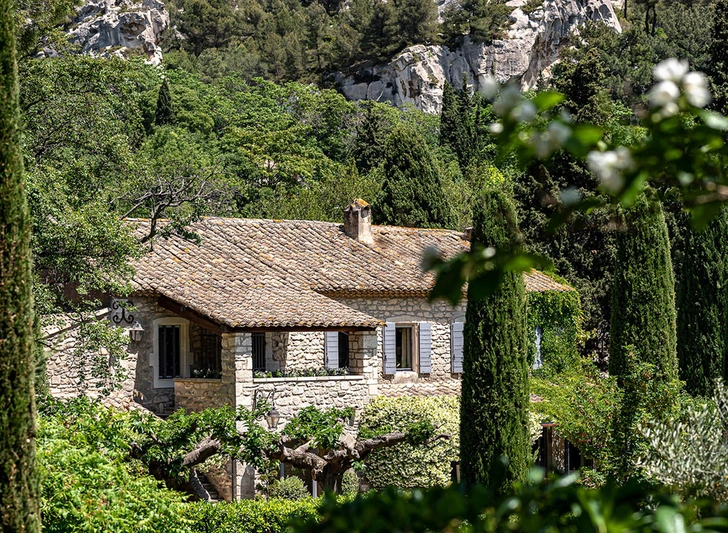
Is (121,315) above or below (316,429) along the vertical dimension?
above

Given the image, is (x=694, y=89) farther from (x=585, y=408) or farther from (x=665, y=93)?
(x=585, y=408)

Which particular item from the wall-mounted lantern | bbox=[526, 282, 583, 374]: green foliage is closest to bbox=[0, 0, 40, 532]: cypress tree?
the wall-mounted lantern

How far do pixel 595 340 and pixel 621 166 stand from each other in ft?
93.7

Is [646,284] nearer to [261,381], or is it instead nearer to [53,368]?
[261,381]

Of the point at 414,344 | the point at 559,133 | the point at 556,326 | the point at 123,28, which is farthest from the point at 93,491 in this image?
the point at 123,28

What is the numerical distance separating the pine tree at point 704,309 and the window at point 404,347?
20.7 feet

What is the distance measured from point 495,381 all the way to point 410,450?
10.4ft

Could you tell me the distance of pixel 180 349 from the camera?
21.5 m

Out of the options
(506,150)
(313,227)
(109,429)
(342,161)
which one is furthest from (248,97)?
(506,150)

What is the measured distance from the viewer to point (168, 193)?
1830 centimetres

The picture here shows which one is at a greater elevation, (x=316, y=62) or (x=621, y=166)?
(x=316, y=62)

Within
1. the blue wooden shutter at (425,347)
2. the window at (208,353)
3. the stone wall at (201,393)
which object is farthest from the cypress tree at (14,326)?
the blue wooden shutter at (425,347)

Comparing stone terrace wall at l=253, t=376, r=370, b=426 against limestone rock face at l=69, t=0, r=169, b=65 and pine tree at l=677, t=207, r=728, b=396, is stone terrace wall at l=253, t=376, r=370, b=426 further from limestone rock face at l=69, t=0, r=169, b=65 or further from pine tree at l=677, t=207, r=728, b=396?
limestone rock face at l=69, t=0, r=169, b=65

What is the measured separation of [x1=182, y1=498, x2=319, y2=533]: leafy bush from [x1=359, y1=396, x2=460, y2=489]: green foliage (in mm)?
5124
